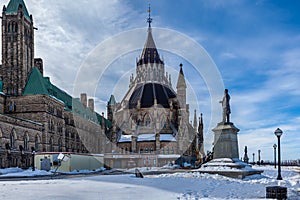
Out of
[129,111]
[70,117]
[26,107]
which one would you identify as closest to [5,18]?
[26,107]

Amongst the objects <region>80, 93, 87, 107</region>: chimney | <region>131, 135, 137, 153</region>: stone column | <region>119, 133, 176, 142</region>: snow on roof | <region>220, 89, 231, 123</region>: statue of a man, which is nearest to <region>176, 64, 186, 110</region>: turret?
<region>119, 133, 176, 142</region>: snow on roof

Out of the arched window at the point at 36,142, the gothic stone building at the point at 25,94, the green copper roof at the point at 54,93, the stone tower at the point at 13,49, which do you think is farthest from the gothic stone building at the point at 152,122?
the stone tower at the point at 13,49

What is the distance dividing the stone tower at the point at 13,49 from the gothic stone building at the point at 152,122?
88.0 feet

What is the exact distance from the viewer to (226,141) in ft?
98.7

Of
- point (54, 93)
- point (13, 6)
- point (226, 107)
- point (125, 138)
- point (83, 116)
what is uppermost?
point (13, 6)

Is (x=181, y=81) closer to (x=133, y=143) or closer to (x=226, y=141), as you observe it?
(x=133, y=143)

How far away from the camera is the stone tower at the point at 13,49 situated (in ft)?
198

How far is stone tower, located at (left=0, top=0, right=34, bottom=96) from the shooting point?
6044 cm

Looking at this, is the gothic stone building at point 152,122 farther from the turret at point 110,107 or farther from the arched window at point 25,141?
the arched window at point 25,141

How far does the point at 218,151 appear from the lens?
3030 cm

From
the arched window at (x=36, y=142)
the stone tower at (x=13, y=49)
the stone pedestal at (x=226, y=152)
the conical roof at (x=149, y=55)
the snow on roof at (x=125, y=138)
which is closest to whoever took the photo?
the stone pedestal at (x=226, y=152)

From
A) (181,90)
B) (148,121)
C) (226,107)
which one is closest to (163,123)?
(148,121)

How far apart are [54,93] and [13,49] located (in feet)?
40.5

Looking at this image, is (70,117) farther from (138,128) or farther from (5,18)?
(5,18)
